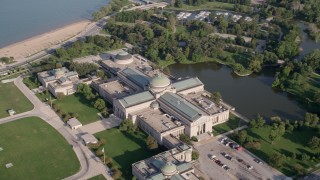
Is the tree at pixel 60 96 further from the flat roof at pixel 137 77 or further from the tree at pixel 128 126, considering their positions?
the tree at pixel 128 126

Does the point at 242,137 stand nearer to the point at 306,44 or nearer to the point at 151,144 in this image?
the point at 151,144

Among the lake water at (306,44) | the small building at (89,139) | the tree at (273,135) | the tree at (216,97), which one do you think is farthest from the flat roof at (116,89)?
the lake water at (306,44)

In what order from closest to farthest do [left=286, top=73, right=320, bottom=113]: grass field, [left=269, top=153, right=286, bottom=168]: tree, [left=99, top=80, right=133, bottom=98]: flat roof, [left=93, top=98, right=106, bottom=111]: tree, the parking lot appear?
1. the parking lot
2. [left=269, top=153, right=286, bottom=168]: tree
3. [left=93, top=98, right=106, bottom=111]: tree
4. [left=99, top=80, right=133, bottom=98]: flat roof
5. [left=286, top=73, right=320, bottom=113]: grass field

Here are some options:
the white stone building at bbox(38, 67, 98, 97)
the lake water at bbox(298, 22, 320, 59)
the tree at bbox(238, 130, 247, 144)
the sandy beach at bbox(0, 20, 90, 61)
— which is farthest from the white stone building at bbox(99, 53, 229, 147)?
the lake water at bbox(298, 22, 320, 59)

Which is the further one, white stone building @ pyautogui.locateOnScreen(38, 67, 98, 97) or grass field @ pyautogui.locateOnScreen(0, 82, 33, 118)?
white stone building @ pyautogui.locateOnScreen(38, 67, 98, 97)

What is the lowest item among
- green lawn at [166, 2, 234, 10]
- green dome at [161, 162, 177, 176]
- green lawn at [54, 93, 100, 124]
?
green lawn at [54, 93, 100, 124]

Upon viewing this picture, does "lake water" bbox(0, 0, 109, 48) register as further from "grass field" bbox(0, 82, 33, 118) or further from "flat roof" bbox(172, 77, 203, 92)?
"flat roof" bbox(172, 77, 203, 92)

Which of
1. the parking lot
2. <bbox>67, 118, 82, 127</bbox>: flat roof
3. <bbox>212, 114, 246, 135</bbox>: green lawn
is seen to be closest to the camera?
the parking lot
